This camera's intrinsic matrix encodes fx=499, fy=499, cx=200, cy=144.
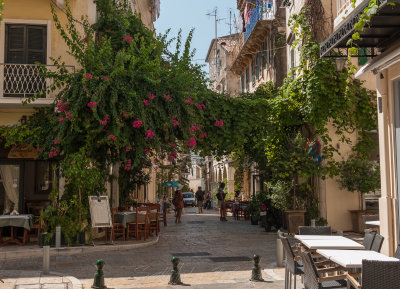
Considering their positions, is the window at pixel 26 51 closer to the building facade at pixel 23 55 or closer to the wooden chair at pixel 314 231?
the building facade at pixel 23 55

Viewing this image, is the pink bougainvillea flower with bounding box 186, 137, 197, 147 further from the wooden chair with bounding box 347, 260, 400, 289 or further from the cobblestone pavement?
the wooden chair with bounding box 347, 260, 400, 289

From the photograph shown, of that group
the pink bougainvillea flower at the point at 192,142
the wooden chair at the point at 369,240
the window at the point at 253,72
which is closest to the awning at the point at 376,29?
the wooden chair at the point at 369,240

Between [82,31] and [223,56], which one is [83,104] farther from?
[223,56]

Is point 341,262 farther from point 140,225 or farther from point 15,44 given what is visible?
point 15,44

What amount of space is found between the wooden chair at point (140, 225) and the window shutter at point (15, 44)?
6144 millimetres

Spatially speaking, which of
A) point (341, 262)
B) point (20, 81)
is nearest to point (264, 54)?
point (20, 81)

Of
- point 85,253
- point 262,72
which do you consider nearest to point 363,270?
point 85,253

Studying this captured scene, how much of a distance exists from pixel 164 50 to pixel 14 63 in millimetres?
4810

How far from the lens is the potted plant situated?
16.3 meters

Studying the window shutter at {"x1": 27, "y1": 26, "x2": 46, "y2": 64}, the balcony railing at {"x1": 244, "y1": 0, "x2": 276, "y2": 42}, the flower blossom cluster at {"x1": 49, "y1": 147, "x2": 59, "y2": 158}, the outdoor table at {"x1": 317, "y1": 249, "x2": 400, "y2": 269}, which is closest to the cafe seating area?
the outdoor table at {"x1": 317, "y1": 249, "x2": 400, "y2": 269}

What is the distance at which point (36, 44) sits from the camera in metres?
16.1

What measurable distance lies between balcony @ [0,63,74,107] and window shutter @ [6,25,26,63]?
44 cm

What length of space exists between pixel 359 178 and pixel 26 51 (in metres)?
11.5

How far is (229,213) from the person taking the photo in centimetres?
3441
